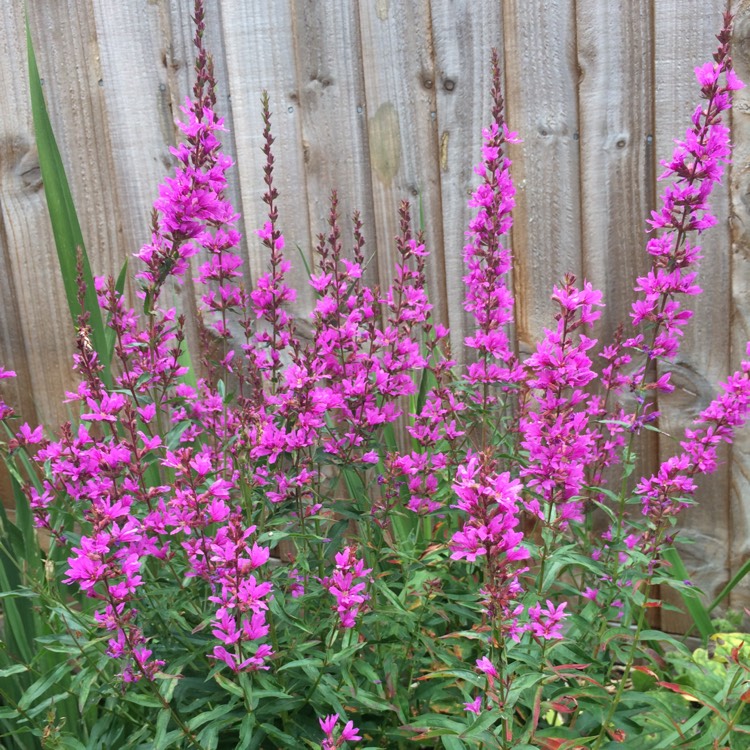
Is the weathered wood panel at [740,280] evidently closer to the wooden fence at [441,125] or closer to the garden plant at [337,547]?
the wooden fence at [441,125]

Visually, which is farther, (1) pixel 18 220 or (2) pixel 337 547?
(1) pixel 18 220

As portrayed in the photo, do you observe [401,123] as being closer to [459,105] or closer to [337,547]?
[459,105]

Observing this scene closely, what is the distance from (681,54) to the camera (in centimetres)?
252

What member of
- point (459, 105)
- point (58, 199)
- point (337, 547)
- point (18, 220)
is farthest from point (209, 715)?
point (18, 220)

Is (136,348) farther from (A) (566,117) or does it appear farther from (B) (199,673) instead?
(A) (566,117)

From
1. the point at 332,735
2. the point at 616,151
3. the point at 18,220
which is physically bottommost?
the point at 332,735

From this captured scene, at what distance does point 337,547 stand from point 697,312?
4.99ft

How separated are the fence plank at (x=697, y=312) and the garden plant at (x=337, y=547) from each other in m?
0.57

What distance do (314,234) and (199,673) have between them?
66.7 inches

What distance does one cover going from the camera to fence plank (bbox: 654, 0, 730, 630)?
98.7 inches

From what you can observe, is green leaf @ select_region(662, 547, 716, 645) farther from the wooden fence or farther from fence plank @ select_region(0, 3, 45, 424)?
fence plank @ select_region(0, 3, 45, 424)

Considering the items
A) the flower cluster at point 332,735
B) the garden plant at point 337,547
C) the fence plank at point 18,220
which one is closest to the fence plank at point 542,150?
the garden plant at point 337,547

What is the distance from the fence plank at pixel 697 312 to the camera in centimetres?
251

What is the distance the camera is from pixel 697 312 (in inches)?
106
